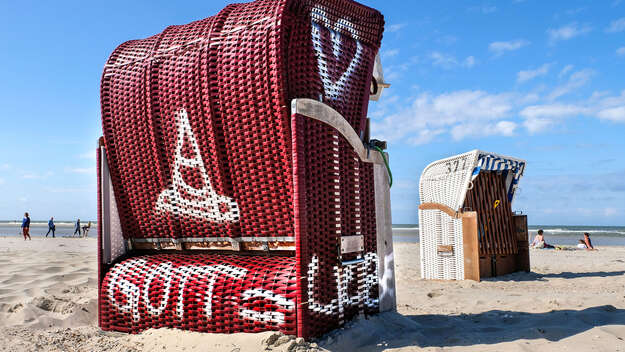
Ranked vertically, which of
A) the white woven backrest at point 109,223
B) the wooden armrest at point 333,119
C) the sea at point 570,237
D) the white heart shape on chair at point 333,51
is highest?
the white heart shape on chair at point 333,51

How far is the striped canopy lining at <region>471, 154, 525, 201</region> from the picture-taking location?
7.49m

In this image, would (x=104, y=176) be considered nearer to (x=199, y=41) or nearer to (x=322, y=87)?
(x=199, y=41)

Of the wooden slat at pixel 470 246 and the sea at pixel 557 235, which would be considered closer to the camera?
the wooden slat at pixel 470 246

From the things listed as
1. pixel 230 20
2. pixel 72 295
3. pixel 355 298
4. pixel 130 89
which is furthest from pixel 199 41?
pixel 72 295

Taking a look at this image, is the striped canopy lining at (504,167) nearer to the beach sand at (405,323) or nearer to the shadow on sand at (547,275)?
the shadow on sand at (547,275)

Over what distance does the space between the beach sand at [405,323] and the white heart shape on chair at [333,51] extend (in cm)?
188

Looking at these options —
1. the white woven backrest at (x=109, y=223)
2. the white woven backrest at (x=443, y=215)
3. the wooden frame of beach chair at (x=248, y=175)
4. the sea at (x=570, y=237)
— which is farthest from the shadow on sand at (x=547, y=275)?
the sea at (x=570, y=237)

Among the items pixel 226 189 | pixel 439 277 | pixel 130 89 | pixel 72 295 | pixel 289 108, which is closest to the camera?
pixel 289 108

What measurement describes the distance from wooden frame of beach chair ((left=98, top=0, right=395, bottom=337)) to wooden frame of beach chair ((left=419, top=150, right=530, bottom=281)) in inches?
154

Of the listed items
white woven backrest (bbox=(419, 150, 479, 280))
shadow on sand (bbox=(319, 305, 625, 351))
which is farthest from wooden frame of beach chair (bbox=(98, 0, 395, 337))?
white woven backrest (bbox=(419, 150, 479, 280))

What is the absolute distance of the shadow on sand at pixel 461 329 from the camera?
3318 mm

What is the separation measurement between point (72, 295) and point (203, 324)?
3014 mm

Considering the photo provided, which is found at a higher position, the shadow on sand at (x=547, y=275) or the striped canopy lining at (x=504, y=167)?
the striped canopy lining at (x=504, y=167)

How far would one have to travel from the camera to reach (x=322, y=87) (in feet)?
11.3
